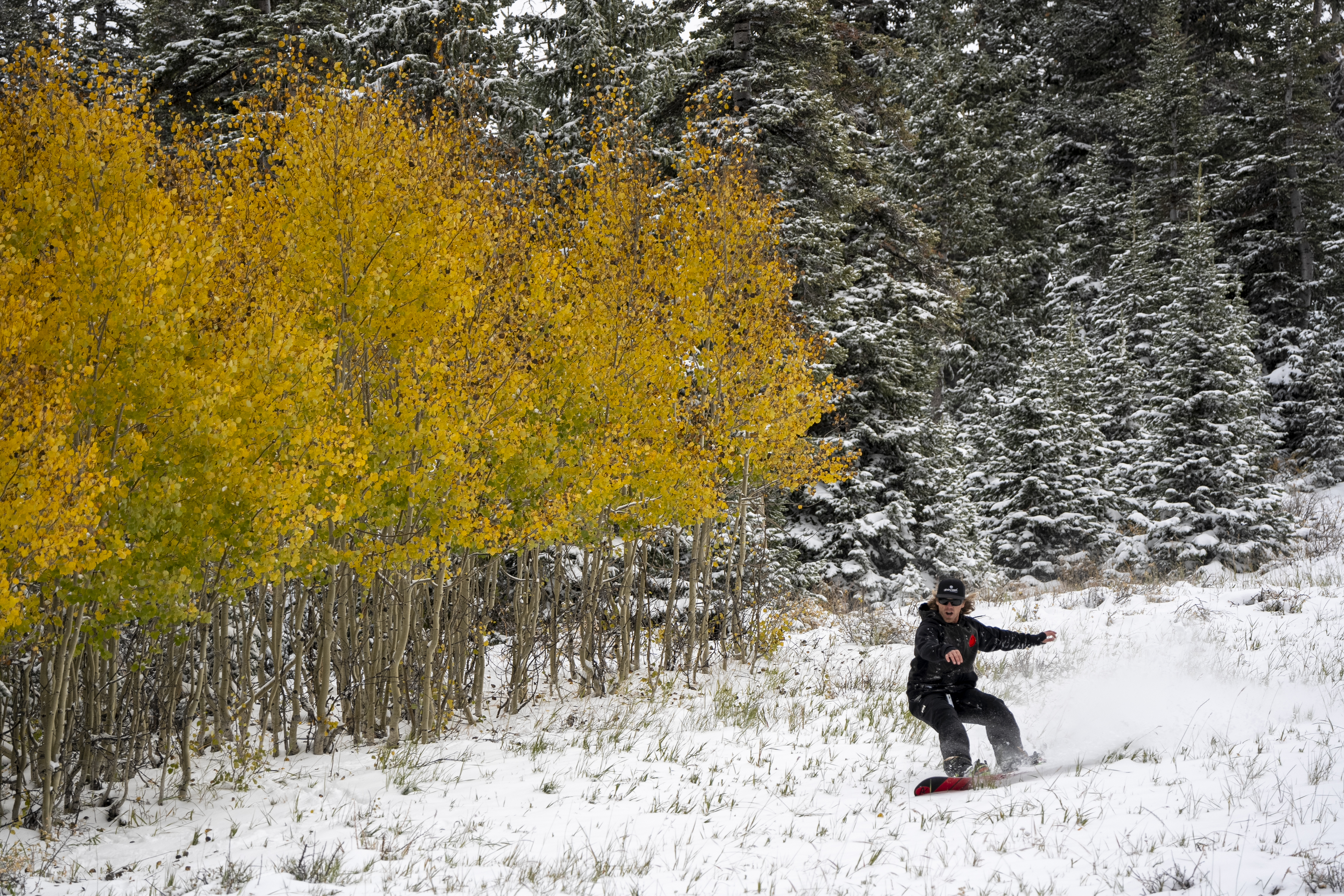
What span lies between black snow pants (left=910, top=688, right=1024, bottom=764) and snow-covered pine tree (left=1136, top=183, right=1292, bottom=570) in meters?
13.0

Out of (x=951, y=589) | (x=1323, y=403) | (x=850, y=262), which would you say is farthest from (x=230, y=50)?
(x=1323, y=403)

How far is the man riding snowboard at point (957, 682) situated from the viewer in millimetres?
6246

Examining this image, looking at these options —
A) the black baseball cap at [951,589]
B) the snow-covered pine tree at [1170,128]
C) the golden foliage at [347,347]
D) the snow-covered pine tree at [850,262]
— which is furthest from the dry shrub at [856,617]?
the snow-covered pine tree at [1170,128]

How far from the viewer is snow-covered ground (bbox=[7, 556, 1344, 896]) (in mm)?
4738

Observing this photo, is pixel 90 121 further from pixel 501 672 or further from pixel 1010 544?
pixel 1010 544

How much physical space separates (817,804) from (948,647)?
4.91 feet

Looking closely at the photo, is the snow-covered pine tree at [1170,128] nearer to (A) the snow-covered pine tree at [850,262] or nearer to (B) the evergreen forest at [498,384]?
(B) the evergreen forest at [498,384]

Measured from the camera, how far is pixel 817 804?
616 centimetres

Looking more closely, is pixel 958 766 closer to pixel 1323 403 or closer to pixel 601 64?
pixel 601 64

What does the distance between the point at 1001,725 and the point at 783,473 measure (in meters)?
6.50

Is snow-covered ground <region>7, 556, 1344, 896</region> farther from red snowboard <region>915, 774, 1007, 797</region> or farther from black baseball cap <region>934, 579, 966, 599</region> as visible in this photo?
black baseball cap <region>934, 579, 966, 599</region>

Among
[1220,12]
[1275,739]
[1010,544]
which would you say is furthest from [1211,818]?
[1220,12]

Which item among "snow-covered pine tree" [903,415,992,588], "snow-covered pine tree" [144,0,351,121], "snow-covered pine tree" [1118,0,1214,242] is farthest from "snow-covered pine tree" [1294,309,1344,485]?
"snow-covered pine tree" [144,0,351,121]

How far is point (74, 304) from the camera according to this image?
5.93 m
